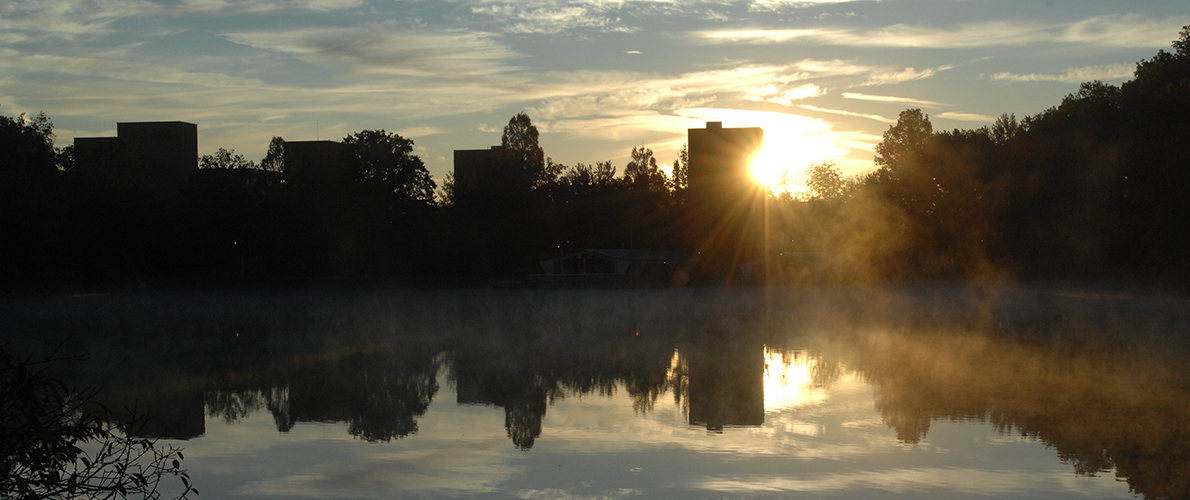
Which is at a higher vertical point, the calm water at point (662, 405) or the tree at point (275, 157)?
the tree at point (275, 157)

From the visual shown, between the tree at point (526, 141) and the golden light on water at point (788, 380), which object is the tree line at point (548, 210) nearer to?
the tree at point (526, 141)

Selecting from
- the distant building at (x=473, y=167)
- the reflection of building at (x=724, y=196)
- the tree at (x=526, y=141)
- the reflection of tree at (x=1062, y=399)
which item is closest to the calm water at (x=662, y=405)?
the reflection of tree at (x=1062, y=399)

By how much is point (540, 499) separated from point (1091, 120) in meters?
56.2

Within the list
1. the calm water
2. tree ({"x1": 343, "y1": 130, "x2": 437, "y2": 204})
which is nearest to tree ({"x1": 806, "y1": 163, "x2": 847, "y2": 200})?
tree ({"x1": 343, "y1": 130, "x2": 437, "y2": 204})

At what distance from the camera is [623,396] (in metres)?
15.0

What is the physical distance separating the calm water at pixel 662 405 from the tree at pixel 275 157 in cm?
7332

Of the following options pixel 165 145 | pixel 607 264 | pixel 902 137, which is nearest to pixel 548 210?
pixel 607 264

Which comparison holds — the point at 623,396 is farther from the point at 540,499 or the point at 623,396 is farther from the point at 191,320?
the point at 191,320

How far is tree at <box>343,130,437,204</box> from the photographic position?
8125 cm

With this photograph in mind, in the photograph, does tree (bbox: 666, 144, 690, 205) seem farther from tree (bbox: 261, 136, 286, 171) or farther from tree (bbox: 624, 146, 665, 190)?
tree (bbox: 261, 136, 286, 171)

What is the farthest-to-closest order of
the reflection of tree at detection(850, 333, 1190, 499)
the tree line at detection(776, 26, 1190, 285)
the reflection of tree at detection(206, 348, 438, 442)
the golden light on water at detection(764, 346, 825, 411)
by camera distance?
the tree line at detection(776, 26, 1190, 285)
the golden light on water at detection(764, 346, 825, 411)
the reflection of tree at detection(206, 348, 438, 442)
the reflection of tree at detection(850, 333, 1190, 499)

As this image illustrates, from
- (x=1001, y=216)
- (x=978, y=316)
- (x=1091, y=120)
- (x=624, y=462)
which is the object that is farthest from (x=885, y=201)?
(x=624, y=462)

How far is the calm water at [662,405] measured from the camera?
31.2 ft

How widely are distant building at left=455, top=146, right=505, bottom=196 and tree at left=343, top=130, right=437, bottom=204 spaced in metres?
3.60
